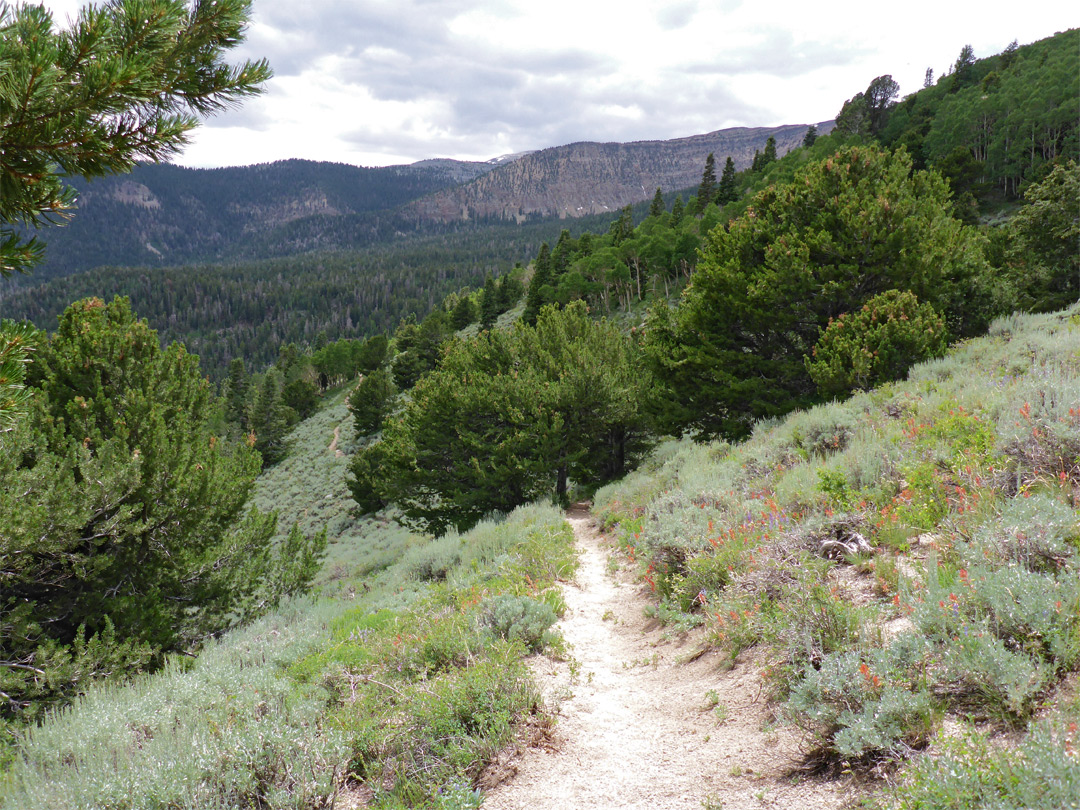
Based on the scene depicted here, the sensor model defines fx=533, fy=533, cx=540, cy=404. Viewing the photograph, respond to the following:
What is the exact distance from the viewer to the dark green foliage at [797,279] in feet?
43.2

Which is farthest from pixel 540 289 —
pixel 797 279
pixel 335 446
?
pixel 797 279

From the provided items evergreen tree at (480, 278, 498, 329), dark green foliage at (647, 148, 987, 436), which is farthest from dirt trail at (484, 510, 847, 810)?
evergreen tree at (480, 278, 498, 329)

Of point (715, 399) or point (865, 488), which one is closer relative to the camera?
point (865, 488)

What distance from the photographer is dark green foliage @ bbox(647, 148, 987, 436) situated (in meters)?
13.2

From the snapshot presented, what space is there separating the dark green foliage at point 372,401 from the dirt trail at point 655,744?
142 ft

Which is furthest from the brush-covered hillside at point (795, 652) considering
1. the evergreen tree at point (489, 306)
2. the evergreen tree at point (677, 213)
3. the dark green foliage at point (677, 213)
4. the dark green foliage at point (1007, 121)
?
the evergreen tree at point (489, 306)

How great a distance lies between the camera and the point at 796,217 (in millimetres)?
14719

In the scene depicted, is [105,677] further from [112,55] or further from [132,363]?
[112,55]

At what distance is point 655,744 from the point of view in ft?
12.9

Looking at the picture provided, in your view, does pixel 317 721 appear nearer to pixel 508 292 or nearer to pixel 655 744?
pixel 655 744

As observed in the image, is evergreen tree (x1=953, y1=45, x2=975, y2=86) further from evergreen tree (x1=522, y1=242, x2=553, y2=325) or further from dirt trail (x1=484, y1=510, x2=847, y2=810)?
dirt trail (x1=484, y1=510, x2=847, y2=810)

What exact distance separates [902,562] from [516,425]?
46.6ft

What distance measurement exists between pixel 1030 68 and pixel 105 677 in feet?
311

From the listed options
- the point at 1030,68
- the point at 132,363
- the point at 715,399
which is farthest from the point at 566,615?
the point at 1030,68
